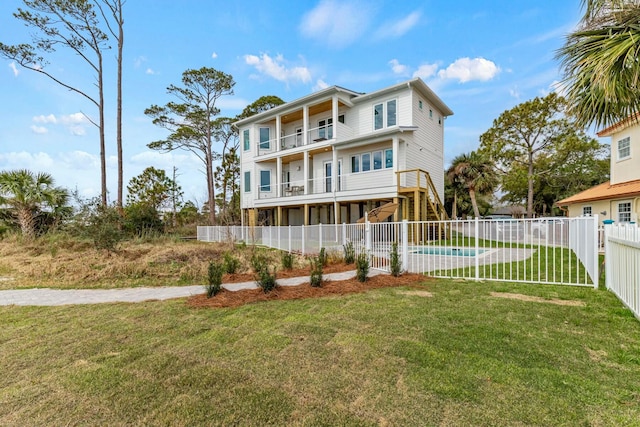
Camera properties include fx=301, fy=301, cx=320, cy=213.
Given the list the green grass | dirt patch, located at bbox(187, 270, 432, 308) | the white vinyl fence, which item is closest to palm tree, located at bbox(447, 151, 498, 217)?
the white vinyl fence

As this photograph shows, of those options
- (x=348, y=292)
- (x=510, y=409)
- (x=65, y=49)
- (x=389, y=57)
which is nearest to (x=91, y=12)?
(x=65, y=49)

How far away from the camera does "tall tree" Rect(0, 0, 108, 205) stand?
16552 mm

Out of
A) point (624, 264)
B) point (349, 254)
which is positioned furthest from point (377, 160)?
point (624, 264)

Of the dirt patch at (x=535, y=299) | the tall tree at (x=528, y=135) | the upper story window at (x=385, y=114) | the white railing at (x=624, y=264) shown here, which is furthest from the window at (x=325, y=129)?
the tall tree at (x=528, y=135)

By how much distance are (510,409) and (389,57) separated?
1719 cm

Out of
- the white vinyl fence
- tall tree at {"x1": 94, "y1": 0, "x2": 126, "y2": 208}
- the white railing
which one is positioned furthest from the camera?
tall tree at {"x1": 94, "y1": 0, "x2": 126, "y2": 208}

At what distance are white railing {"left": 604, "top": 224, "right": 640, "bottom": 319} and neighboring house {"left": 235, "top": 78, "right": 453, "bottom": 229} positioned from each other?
8644 millimetres

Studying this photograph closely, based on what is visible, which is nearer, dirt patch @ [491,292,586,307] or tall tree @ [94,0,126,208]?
dirt patch @ [491,292,586,307]

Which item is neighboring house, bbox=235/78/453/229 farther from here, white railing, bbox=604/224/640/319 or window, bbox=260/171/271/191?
white railing, bbox=604/224/640/319

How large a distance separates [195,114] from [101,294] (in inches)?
947

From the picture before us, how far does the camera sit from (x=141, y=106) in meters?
25.9

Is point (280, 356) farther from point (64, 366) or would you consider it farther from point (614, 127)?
point (614, 127)

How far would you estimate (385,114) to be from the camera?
1789 cm

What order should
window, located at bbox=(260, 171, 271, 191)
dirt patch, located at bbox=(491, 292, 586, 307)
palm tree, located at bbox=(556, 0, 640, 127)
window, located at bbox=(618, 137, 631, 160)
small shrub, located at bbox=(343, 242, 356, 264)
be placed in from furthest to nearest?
window, located at bbox=(260, 171, 271, 191) < window, located at bbox=(618, 137, 631, 160) < small shrub, located at bbox=(343, 242, 356, 264) < dirt patch, located at bbox=(491, 292, 586, 307) < palm tree, located at bbox=(556, 0, 640, 127)
